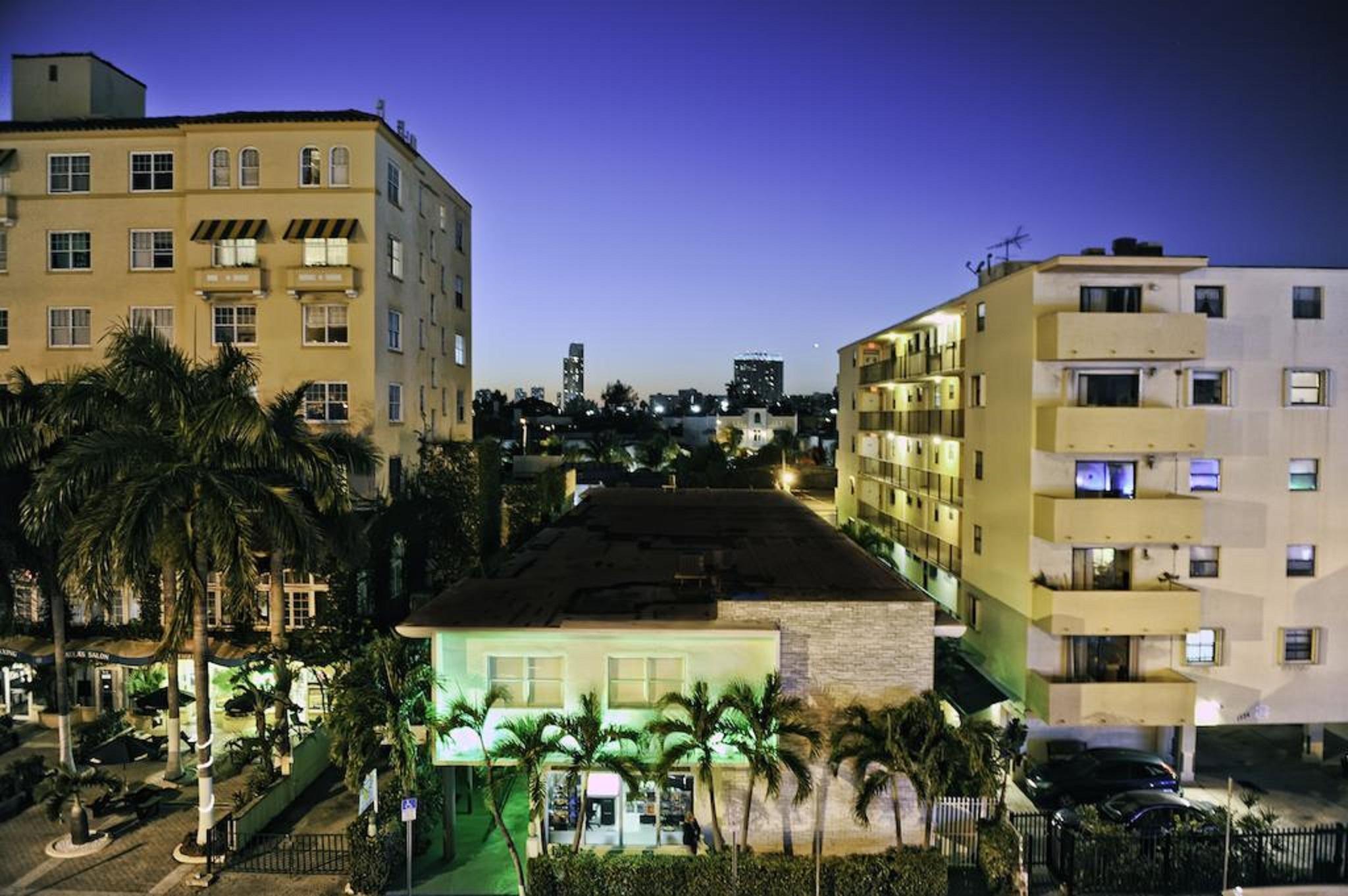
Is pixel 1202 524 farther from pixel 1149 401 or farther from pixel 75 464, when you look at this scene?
pixel 75 464

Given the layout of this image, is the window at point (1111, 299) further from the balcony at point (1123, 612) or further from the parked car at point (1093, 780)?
the parked car at point (1093, 780)

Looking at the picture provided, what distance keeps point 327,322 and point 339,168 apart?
5659 mm

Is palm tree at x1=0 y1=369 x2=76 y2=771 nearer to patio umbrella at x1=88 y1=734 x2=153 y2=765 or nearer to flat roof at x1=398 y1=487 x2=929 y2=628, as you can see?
patio umbrella at x1=88 y1=734 x2=153 y2=765

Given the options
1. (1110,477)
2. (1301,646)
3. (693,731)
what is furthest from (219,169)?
(1301,646)

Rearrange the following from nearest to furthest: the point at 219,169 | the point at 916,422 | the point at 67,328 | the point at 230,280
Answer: the point at 230,280 → the point at 219,169 → the point at 67,328 → the point at 916,422

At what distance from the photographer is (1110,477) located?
2297 cm

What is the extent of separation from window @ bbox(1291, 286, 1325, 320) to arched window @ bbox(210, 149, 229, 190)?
118 feet

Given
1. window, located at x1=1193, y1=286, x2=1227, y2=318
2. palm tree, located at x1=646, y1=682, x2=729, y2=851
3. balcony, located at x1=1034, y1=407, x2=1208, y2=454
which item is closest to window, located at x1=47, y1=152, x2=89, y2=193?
palm tree, located at x1=646, y1=682, x2=729, y2=851

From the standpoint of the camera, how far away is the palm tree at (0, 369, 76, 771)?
19.1 metres

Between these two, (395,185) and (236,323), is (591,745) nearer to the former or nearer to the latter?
(236,323)

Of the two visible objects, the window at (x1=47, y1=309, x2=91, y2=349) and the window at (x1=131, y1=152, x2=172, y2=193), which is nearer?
the window at (x1=131, y1=152, x2=172, y2=193)

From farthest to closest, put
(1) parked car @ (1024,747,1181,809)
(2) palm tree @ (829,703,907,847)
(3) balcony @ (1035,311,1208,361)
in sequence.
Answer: (3) balcony @ (1035,311,1208,361)
(1) parked car @ (1024,747,1181,809)
(2) palm tree @ (829,703,907,847)

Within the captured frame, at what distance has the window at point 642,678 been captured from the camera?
16.5 metres

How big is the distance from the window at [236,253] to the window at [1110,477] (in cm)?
2926
